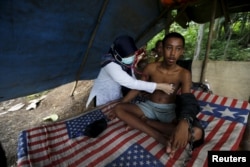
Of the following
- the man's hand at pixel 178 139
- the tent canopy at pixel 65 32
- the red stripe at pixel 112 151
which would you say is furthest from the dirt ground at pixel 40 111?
the man's hand at pixel 178 139

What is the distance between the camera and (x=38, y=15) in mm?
2443

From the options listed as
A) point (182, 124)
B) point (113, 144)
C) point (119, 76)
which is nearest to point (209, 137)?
point (182, 124)

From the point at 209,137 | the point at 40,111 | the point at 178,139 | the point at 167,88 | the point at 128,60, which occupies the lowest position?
the point at 40,111

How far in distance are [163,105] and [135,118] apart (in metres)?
0.40

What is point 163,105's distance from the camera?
7.41 ft

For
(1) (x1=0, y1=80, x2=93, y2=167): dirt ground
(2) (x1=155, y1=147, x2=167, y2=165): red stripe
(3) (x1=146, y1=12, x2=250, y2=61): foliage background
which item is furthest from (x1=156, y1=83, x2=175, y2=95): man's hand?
(3) (x1=146, y1=12, x2=250, y2=61): foliage background

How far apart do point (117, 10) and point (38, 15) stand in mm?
1249

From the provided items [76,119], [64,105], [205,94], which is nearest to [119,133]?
[76,119]

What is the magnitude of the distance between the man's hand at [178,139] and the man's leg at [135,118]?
0.38 ft

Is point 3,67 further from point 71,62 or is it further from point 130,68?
point 130,68

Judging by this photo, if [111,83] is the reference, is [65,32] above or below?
above

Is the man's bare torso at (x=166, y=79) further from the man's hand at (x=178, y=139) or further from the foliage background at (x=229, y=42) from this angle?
the foliage background at (x=229, y=42)

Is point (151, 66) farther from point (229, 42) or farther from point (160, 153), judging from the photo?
point (229, 42)

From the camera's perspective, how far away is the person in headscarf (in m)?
2.22
